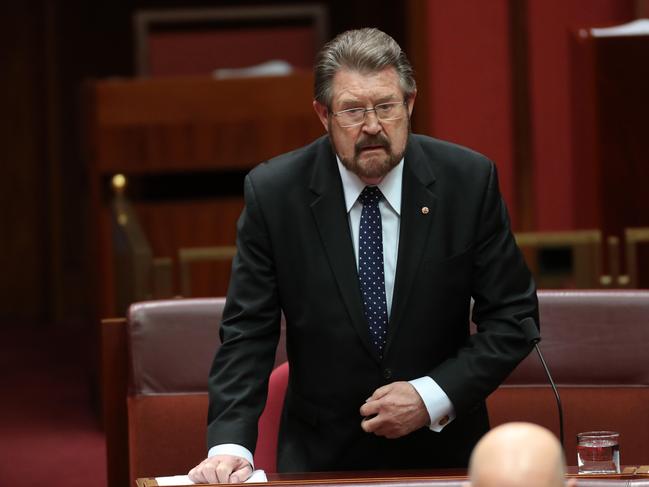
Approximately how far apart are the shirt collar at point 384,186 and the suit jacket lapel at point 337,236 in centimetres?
1

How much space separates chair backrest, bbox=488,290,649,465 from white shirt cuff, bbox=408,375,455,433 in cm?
66

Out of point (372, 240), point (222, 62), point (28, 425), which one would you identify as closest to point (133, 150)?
point (28, 425)

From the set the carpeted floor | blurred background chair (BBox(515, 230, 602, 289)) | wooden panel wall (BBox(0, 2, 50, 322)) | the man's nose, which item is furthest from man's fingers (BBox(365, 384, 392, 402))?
wooden panel wall (BBox(0, 2, 50, 322))

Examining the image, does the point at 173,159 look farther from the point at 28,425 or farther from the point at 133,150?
the point at 28,425

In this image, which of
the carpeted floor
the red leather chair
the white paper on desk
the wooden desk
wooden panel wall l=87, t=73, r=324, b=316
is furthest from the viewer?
wooden panel wall l=87, t=73, r=324, b=316

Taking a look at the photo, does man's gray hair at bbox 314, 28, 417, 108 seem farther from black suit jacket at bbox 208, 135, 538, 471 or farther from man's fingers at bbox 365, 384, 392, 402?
man's fingers at bbox 365, 384, 392, 402

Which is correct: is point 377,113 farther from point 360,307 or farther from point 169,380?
point 169,380

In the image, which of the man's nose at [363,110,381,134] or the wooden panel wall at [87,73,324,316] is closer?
the man's nose at [363,110,381,134]

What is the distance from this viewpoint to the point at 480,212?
217cm

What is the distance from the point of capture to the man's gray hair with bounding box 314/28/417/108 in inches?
79.4

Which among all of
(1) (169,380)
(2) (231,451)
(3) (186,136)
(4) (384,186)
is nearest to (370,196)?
(4) (384,186)

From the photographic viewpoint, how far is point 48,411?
5.46 m

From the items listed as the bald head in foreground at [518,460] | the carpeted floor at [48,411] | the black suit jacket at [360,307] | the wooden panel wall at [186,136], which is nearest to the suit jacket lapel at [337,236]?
the black suit jacket at [360,307]

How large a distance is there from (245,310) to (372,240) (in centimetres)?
25
